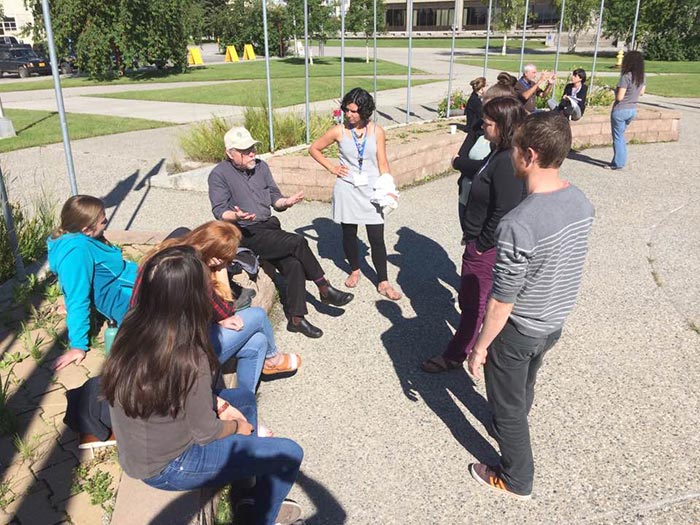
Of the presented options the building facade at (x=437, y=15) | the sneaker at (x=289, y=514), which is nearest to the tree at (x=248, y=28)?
the building facade at (x=437, y=15)

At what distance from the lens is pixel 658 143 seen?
12508mm

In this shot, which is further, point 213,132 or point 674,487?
point 213,132

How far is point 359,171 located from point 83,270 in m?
2.49

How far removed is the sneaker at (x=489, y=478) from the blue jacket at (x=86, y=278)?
2.49 m

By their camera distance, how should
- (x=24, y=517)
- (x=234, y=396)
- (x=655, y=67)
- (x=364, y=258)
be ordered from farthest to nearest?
(x=655, y=67), (x=364, y=258), (x=234, y=396), (x=24, y=517)

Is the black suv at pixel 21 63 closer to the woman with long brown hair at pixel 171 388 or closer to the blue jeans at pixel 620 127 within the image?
the blue jeans at pixel 620 127

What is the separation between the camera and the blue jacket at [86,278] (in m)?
3.82

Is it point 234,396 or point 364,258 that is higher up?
point 234,396

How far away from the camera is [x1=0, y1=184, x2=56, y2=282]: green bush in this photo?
17.7 ft

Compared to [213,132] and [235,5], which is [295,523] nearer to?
[213,132]

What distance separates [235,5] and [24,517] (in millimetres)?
41246

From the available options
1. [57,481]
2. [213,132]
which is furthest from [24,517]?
[213,132]

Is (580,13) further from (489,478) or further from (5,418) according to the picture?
(5,418)

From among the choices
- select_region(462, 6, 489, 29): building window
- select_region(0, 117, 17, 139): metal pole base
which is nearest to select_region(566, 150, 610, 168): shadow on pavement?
select_region(0, 117, 17, 139): metal pole base
